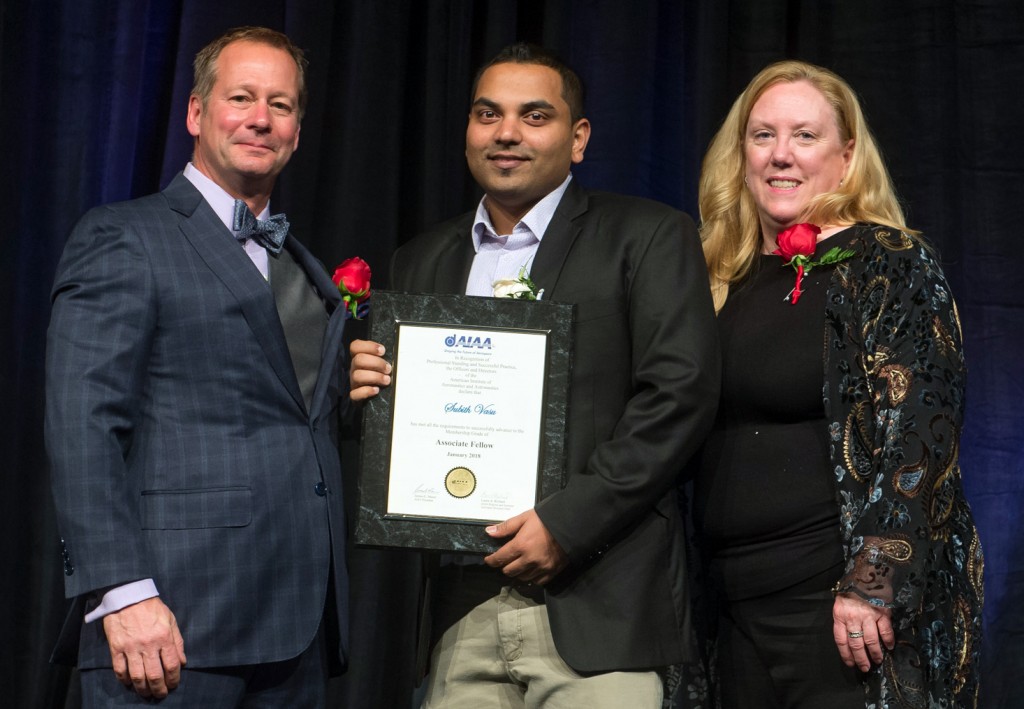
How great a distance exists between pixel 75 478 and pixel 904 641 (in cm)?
151

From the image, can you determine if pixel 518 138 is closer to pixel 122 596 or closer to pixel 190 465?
pixel 190 465

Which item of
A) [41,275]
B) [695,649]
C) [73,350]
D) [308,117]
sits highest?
[308,117]

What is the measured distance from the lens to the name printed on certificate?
2.23 m

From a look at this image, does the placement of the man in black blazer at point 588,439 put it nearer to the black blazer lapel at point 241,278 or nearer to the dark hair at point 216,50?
the black blazer lapel at point 241,278

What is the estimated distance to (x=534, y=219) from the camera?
2475 millimetres

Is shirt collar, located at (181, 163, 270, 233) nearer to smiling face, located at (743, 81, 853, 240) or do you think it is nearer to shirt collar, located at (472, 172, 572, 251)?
shirt collar, located at (472, 172, 572, 251)

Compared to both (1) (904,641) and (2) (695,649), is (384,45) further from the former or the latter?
(1) (904,641)

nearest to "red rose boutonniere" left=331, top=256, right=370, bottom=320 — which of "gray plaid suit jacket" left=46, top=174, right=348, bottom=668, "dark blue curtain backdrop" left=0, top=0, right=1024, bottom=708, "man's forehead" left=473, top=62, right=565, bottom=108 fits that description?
"gray plaid suit jacket" left=46, top=174, right=348, bottom=668

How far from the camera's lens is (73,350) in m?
2.06

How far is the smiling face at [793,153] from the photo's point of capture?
101 inches

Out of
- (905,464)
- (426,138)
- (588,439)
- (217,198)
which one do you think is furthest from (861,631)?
(426,138)

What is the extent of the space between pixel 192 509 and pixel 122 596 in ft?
0.64

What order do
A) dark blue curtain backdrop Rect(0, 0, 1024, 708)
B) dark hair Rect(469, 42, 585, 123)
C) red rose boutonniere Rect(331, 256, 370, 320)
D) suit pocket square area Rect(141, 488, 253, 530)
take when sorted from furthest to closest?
1. dark blue curtain backdrop Rect(0, 0, 1024, 708)
2. dark hair Rect(469, 42, 585, 123)
3. red rose boutonniere Rect(331, 256, 370, 320)
4. suit pocket square area Rect(141, 488, 253, 530)

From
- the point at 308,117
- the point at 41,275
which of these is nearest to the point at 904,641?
the point at 308,117
